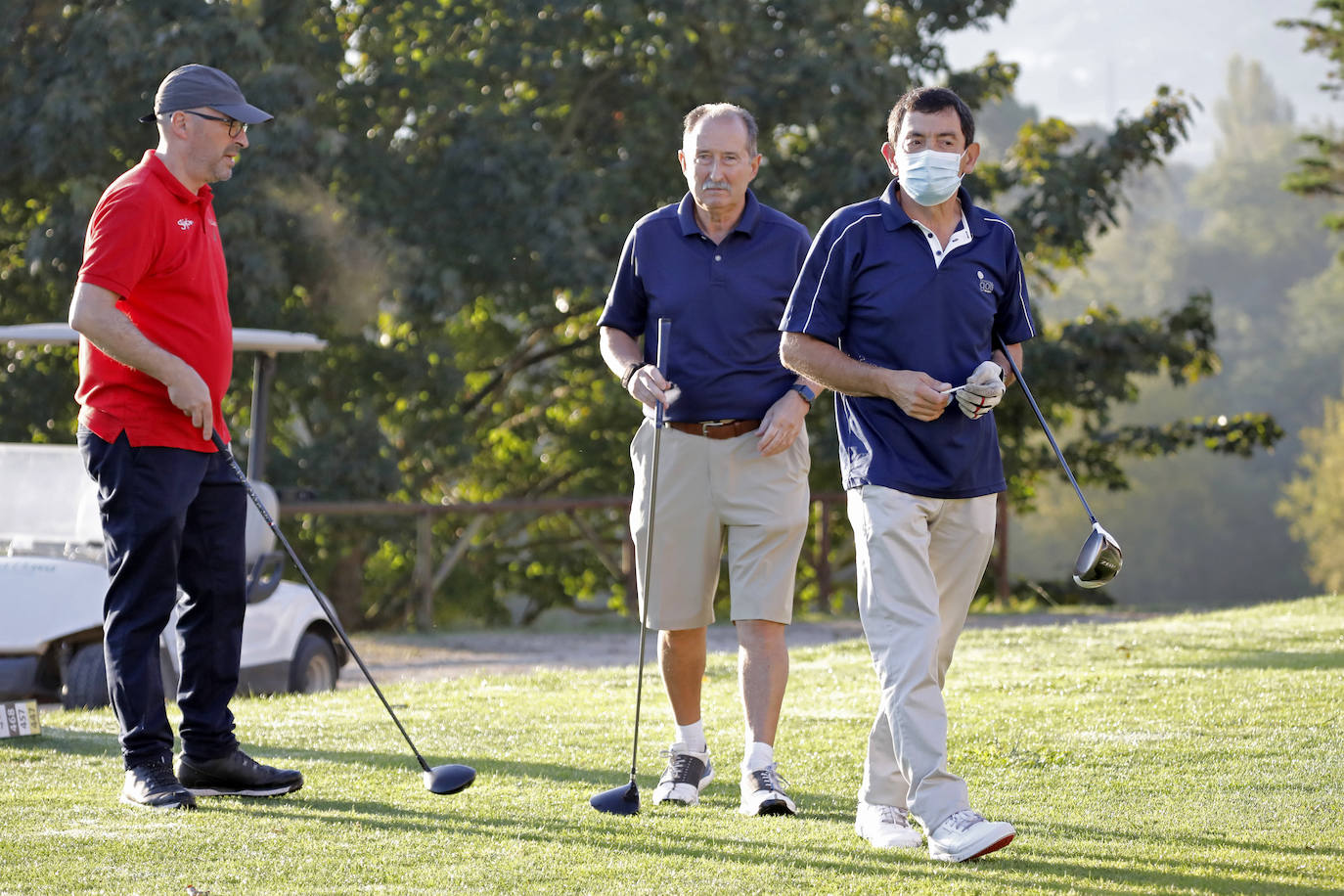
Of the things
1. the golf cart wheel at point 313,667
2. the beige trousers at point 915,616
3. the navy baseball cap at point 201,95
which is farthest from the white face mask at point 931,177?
the golf cart wheel at point 313,667

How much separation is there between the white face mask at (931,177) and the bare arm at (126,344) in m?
1.98

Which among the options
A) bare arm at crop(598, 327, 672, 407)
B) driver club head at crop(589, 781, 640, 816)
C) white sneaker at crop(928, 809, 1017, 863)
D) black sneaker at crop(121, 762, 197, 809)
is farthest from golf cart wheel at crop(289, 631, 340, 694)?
white sneaker at crop(928, 809, 1017, 863)

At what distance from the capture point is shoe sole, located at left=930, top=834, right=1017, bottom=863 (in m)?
3.78

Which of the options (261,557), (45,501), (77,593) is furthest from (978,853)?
(45,501)

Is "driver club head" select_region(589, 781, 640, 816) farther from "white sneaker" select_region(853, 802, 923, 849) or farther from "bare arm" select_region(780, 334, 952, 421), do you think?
"bare arm" select_region(780, 334, 952, 421)

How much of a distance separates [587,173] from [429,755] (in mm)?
11345

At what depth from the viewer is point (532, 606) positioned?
75.8ft

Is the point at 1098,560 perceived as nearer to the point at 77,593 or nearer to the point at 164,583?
the point at 164,583

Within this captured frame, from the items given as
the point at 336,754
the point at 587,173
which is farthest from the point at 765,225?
the point at 587,173

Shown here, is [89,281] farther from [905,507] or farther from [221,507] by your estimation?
[905,507]

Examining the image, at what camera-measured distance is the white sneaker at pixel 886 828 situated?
3.99m

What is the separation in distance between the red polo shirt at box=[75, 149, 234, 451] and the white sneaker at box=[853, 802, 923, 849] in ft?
6.89

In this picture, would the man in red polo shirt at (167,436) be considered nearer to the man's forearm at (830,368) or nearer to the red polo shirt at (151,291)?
the red polo shirt at (151,291)

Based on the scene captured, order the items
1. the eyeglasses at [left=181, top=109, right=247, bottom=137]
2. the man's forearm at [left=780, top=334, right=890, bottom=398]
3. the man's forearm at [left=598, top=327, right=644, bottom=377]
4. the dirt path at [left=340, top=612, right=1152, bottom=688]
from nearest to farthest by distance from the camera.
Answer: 1. the man's forearm at [left=780, top=334, right=890, bottom=398]
2. the eyeglasses at [left=181, top=109, right=247, bottom=137]
3. the man's forearm at [left=598, top=327, right=644, bottom=377]
4. the dirt path at [left=340, top=612, right=1152, bottom=688]
